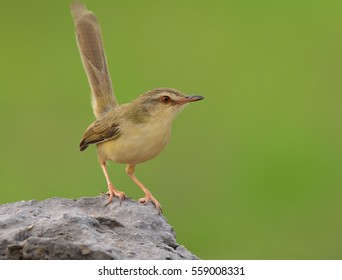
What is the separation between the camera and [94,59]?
7469mm

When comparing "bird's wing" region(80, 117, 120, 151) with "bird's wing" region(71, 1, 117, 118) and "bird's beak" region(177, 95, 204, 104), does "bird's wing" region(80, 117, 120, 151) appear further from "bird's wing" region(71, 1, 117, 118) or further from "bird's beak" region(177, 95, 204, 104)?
"bird's beak" region(177, 95, 204, 104)

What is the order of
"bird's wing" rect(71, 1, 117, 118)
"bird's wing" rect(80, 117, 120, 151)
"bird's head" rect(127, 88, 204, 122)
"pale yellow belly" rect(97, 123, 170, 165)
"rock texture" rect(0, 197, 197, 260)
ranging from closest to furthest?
"rock texture" rect(0, 197, 197, 260), "pale yellow belly" rect(97, 123, 170, 165), "bird's head" rect(127, 88, 204, 122), "bird's wing" rect(80, 117, 120, 151), "bird's wing" rect(71, 1, 117, 118)

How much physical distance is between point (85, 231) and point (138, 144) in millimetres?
1830

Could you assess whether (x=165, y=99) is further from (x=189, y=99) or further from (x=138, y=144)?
(x=138, y=144)

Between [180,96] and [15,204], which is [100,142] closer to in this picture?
[180,96]

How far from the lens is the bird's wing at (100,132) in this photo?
639cm

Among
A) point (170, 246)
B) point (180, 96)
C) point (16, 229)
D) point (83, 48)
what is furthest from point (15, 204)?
point (83, 48)

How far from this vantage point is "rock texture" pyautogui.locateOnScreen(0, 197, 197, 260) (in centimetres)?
408

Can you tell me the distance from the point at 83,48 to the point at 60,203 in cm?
265

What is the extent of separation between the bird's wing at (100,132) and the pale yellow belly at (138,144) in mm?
79

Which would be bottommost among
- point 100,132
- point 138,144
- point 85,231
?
point 85,231

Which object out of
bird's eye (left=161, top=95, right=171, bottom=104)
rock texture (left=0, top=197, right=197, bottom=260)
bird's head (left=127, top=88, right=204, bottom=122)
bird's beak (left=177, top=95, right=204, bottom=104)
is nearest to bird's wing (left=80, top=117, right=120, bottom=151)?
bird's head (left=127, top=88, right=204, bottom=122)

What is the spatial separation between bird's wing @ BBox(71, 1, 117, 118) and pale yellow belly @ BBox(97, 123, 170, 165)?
827 mm

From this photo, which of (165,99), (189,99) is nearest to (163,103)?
(165,99)
